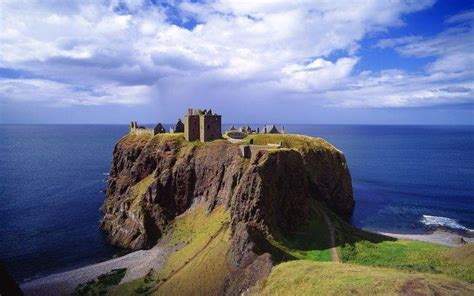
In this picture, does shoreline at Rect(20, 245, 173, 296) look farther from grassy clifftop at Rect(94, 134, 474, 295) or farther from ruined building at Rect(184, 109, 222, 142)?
ruined building at Rect(184, 109, 222, 142)

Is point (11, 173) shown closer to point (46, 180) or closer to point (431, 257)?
point (46, 180)

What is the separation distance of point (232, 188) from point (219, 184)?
6.84m

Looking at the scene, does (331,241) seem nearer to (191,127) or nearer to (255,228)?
(255,228)

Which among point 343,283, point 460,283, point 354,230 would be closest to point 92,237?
point 354,230

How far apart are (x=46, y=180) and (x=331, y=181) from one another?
112519mm

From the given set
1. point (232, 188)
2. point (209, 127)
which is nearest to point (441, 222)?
point (232, 188)

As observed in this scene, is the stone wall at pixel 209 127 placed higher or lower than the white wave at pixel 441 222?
higher

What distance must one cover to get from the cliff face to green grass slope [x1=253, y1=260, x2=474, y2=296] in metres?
12.0

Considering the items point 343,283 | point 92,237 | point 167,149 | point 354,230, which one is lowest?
point 92,237

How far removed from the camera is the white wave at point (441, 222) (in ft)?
313

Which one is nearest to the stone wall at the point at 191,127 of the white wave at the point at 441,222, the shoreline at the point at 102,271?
the shoreline at the point at 102,271

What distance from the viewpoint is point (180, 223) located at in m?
84.2

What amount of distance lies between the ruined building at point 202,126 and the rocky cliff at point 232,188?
2659 millimetres

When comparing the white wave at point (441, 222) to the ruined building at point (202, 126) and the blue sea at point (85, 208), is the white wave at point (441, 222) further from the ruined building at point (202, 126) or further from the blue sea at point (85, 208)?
the ruined building at point (202, 126)
